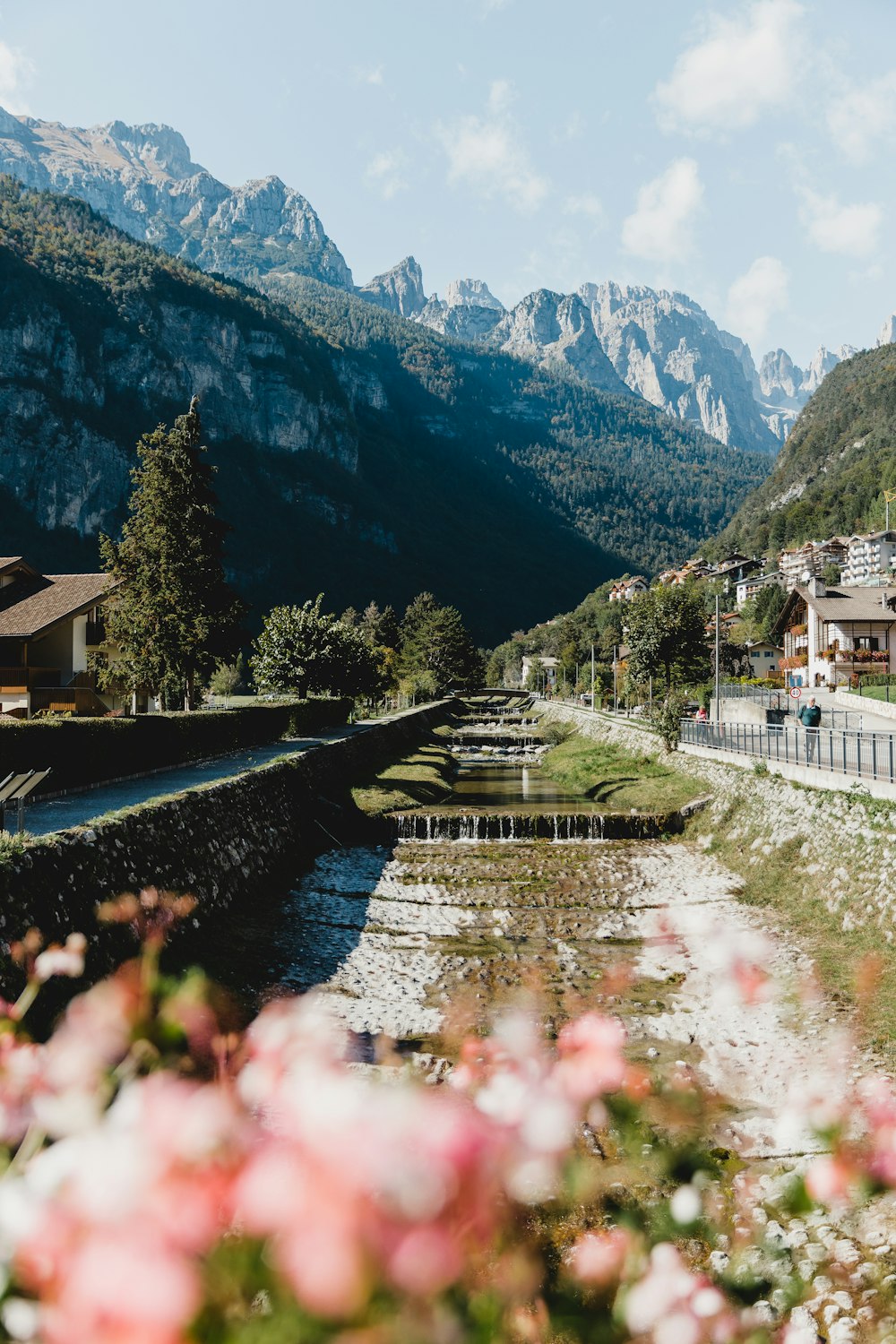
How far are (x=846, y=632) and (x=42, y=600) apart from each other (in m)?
57.5

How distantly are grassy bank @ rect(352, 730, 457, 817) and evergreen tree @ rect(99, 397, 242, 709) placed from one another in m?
9.67

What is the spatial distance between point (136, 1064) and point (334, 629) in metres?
57.8

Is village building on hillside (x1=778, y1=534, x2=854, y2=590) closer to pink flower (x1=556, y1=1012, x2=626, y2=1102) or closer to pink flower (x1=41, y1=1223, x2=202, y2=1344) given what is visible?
pink flower (x1=556, y1=1012, x2=626, y2=1102)

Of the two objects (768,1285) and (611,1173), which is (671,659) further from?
(768,1285)

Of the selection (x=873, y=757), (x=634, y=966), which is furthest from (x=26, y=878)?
(x=873, y=757)

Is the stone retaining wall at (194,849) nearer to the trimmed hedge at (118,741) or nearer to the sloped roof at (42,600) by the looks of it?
the trimmed hedge at (118,741)

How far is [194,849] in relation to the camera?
1792 centimetres

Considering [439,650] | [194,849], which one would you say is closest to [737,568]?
[439,650]

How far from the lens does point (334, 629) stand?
193 feet

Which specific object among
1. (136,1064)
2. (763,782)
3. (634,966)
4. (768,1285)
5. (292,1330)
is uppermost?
(136,1064)

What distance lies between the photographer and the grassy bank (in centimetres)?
3281

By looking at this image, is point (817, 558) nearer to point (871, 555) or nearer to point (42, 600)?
point (871, 555)

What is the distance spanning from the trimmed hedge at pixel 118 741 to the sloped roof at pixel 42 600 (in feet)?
32.6

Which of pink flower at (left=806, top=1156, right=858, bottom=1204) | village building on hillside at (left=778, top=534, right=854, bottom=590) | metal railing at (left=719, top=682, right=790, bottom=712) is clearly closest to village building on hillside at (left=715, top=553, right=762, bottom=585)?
village building on hillside at (left=778, top=534, right=854, bottom=590)
